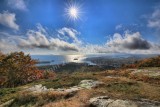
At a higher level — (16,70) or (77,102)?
(77,102)

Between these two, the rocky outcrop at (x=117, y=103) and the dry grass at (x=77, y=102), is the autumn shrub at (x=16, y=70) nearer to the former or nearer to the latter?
the dry grass at (x=77, y=102)

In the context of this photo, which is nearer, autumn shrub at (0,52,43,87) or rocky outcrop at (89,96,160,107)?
rocky outcrop at (89,96,160,107)

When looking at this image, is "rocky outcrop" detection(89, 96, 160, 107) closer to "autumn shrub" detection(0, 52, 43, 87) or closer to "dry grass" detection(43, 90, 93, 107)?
"dry grass" detection(43, 90, 93, 107)

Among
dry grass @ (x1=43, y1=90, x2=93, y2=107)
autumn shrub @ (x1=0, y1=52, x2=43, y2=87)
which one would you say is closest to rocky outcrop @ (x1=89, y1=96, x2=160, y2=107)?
dry grass @ (x1=43, y1=90, x2=93, y2=107)

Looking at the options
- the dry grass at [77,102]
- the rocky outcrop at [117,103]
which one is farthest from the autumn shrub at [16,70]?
the rocky outcrop at [117,103]

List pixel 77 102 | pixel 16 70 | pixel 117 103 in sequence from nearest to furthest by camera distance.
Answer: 1. pixel 117 103
2. pixel 77 102
3. pixel 16 70

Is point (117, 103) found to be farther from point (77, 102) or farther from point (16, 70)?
point (16, 70)

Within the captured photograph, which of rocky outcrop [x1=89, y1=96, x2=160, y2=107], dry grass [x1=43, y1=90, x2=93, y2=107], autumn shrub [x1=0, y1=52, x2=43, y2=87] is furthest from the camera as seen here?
autumn shrub [x1=0, y1=52, x2=43, y2=87]

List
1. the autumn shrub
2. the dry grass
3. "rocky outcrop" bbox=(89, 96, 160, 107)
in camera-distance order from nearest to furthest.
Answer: "rocky outcrop" bbox=(89, 96, 160, 107), the dry grass, the autumn shrub

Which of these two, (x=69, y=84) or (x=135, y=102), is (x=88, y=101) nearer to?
(x=135, y=102)

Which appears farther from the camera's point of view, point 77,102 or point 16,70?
point 16,70

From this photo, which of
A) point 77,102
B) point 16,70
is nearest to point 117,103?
point 77,102

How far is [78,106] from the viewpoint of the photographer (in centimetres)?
1742

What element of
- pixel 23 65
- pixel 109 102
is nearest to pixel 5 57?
pixel 23 65
